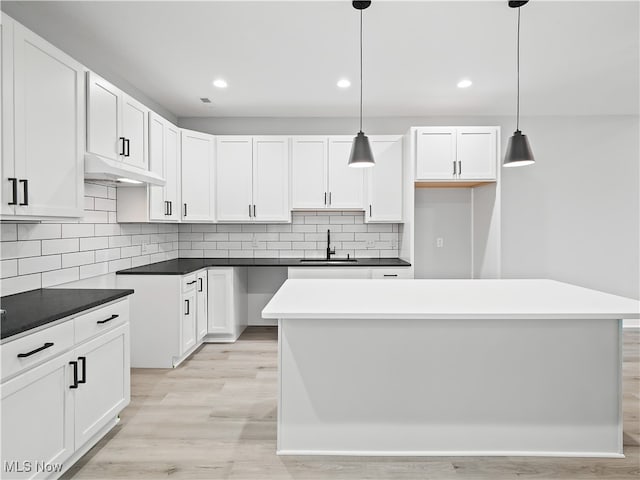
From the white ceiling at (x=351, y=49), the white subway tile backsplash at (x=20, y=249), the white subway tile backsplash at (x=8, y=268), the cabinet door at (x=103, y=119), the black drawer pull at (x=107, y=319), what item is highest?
the white ceiling at (x=351, y=49)

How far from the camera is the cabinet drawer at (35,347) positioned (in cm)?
158

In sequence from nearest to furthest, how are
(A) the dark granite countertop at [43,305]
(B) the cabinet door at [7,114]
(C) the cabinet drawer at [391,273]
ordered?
(A) the dark granite countertop at [43,305], (B) the cabinet door at [7,114], (C) the cabinet drawer at [391,273]

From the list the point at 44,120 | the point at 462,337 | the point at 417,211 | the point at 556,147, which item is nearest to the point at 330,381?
the point at 462,337

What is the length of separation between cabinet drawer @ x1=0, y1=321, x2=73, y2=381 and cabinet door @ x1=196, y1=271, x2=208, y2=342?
2023 mm

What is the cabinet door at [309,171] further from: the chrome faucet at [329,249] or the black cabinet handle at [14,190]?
the black cabinet handle at [14,190]

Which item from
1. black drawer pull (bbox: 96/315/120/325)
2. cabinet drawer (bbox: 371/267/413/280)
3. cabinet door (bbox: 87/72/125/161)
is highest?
cabinet door (bbox: 87/72/125/161)

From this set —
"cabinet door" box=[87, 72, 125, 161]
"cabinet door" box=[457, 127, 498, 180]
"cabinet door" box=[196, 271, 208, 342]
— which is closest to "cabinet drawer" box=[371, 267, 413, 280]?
"cabinet door" box=[457, 127, 498, 180]

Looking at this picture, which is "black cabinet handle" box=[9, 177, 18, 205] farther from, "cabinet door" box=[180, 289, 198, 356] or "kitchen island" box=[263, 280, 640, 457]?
"cabinet door" box=[180, 289, 198, 356]

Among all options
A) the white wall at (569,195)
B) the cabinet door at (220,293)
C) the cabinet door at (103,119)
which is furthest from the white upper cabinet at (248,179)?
the cabinet door at (103,119)

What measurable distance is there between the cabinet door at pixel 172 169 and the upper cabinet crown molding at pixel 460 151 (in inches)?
101

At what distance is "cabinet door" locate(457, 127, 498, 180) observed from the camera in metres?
4.18

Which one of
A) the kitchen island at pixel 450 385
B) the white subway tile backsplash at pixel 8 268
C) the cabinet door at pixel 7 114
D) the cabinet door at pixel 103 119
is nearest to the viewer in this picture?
the cabinet door at pixel 7 114

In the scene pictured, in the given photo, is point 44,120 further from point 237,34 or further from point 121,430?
point 121,430

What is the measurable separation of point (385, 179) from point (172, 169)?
2318 millimetres
